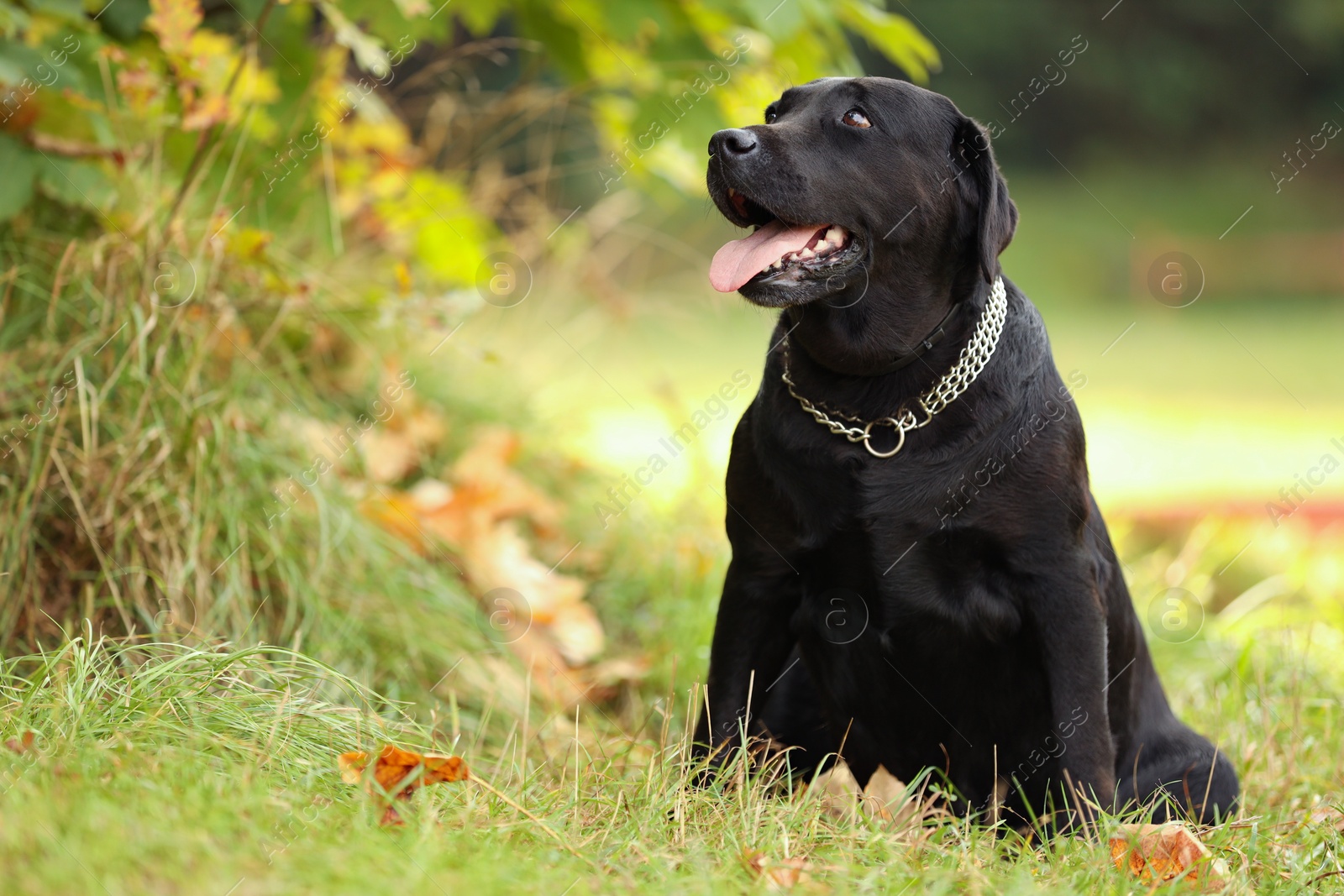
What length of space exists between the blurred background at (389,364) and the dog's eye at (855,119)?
1.61ft

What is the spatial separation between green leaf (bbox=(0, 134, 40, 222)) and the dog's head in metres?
1.52

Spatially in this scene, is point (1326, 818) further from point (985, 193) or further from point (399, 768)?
point (399, 768)

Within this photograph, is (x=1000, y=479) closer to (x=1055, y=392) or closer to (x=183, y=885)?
(x=1055, y=392)

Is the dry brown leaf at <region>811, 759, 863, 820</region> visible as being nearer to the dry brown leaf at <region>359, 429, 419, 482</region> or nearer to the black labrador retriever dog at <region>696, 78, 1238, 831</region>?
the black labrador retriever dog at <region>696, 78, 1238, 831</region>

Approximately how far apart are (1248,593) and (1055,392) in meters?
2.19

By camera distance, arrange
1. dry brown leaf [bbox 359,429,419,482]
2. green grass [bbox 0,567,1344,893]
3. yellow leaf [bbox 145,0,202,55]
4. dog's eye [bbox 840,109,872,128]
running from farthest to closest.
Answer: dry brown leaf [bbox 359,429,419,482], yellow leaf [bbox 145,0,202,55], dog's eye [bbox 840,109,872,128], green grass [bbox 0,567,1344,893]

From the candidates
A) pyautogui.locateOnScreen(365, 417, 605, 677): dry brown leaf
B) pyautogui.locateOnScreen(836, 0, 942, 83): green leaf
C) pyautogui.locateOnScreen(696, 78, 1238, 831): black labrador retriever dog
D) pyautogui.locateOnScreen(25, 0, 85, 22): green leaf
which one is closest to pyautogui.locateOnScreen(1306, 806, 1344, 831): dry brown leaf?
pyautogui.locateOnScreen(696, 78, 1238, 831): black labrador retriever dog

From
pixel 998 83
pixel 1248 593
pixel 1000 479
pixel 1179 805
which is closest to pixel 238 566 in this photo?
pixel 1000 479

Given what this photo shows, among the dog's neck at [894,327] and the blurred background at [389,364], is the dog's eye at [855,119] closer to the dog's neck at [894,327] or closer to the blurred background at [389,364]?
the dog's neck at [894,327]

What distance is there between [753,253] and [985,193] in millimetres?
430

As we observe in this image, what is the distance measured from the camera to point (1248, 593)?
3945 mm

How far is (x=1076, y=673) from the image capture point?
6.79 feet

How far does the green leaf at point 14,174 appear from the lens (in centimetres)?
262

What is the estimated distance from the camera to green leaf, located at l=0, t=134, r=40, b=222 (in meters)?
2.62
